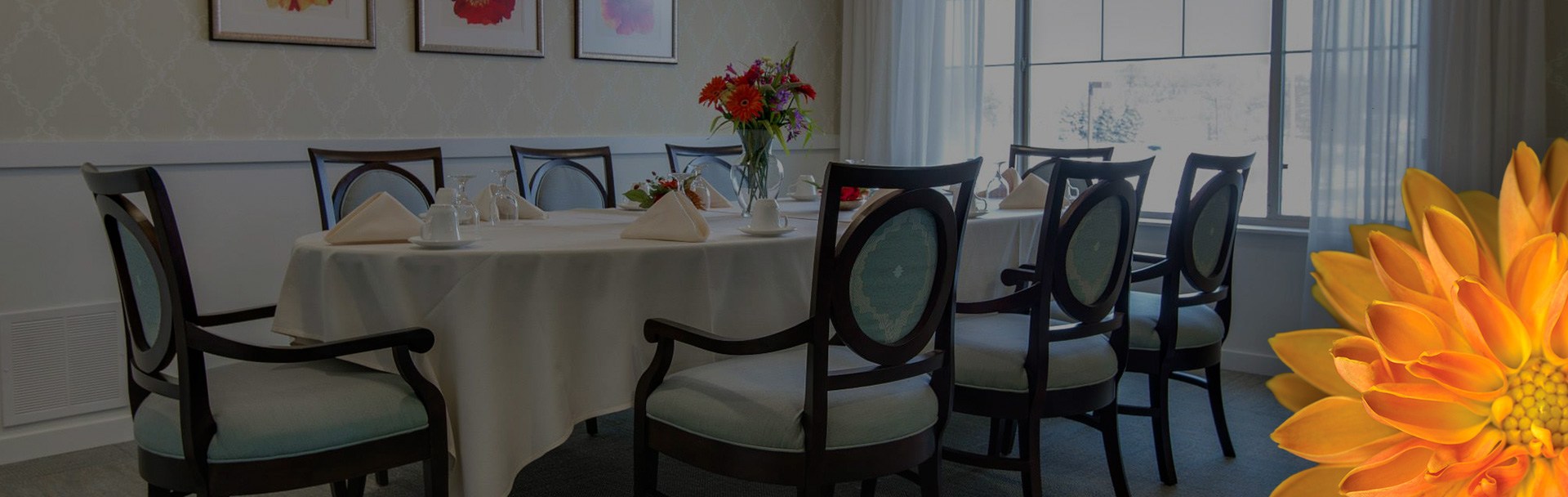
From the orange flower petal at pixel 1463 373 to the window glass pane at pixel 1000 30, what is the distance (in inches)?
215

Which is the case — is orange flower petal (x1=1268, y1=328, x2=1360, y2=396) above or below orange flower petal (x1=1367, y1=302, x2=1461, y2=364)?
below

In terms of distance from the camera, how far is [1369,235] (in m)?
0.20

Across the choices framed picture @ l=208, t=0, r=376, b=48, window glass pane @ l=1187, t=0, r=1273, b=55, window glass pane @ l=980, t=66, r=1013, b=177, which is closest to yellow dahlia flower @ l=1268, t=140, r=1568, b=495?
framed picture @ l=208, t=0, r=376, b=48

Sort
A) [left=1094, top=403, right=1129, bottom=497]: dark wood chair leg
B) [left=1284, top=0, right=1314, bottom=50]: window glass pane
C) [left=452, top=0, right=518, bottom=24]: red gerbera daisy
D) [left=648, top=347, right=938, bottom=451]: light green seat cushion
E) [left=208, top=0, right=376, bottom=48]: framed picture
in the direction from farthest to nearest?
[left=1284, top=0, right=1314, bottom=50]: window glass pane < [left=452, top=0, right=518, bottom=24]: red gerbera daisy < [left=208, top=0, right=376, bottom=48]: framed picture < [left=1094, top=403, right=1129, bottom=497]: dark wood chair leg < [left=648, top=347, right=938, bottom=451]: light green seat cushion

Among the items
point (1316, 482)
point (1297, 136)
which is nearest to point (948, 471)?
point (1297, 136)

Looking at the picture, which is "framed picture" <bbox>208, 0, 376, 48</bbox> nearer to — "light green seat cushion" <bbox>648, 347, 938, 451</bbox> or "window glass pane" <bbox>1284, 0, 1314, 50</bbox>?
"light green seat cushion" <bbox>648, 347, 938, 451</bbox>

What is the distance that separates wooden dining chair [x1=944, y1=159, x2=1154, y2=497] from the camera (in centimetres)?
255

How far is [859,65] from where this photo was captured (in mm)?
5887

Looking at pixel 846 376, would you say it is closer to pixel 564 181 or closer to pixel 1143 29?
pixel 564 181

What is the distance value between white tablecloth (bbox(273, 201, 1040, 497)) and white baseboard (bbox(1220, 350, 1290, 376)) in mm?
2753

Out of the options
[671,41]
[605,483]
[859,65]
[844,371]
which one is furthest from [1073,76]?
[844,371]

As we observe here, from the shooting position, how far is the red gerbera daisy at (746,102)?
3018 mm

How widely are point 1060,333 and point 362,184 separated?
6.62 feet

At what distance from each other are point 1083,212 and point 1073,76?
2.89 metres
